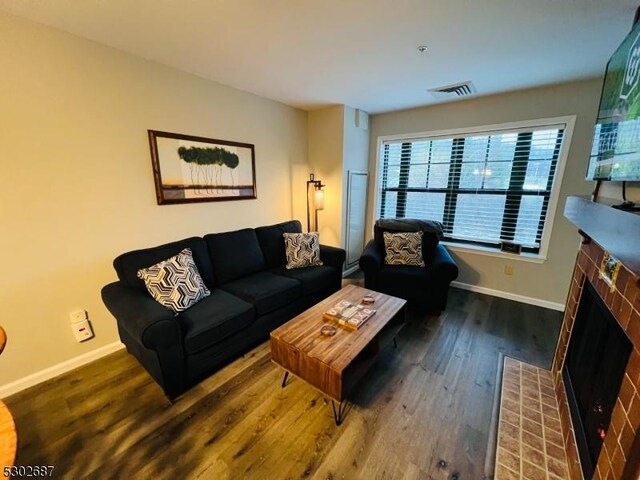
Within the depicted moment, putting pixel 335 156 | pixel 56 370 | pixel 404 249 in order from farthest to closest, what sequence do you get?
pixel 335 156, pixel 404 249, pixel 56 370

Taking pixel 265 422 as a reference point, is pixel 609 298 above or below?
above

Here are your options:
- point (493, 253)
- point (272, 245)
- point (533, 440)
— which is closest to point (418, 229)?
point (493, 253)

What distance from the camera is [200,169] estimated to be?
8.46 feet

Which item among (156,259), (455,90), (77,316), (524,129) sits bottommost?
(77,316)

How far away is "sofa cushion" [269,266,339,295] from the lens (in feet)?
8.49

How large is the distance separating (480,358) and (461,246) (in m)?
1.63

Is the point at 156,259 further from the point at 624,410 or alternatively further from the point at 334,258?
the point at 624,410

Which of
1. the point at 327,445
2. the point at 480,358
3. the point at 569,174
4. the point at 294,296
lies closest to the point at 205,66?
the point at 294,296

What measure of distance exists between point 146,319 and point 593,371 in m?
2.44

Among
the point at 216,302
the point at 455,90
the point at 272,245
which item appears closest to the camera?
the point at 216,302

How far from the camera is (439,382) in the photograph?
187 cm

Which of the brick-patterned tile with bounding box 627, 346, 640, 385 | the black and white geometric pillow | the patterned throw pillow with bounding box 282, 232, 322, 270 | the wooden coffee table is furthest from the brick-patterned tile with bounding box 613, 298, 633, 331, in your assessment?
the black and white geometric pillow

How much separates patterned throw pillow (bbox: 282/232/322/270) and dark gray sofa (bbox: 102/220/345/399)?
0.27 feet

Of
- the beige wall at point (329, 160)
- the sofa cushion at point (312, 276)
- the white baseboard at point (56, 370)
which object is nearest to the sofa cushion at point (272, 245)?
the sofa cushion at point (312, 276)
